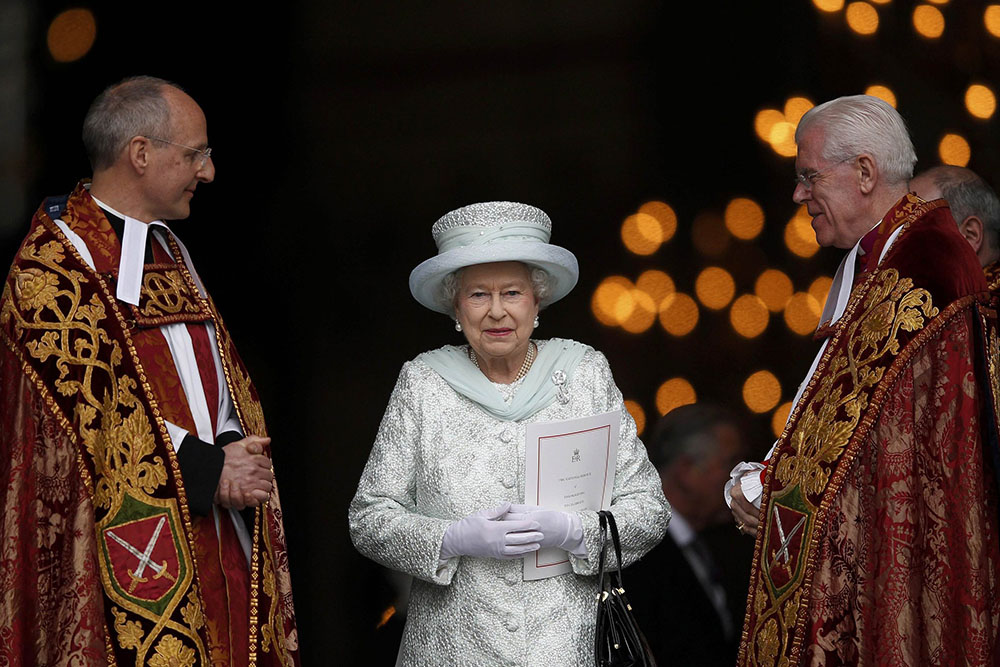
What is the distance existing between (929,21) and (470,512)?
3.50m

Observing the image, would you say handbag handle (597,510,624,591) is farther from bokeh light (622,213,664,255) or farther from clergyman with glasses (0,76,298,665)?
bokeh light (622,213,664,255)

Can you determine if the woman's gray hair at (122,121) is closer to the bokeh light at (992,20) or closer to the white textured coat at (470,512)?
the white textured coat at (470,512)

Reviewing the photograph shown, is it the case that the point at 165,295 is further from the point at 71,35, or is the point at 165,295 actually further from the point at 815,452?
the point at 71,35

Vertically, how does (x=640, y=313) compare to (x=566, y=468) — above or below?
above

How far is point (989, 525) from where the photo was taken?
10.6 ft

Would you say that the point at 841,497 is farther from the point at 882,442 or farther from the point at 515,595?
the point at 515,595

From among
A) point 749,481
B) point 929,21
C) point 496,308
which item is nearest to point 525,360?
point 496,308

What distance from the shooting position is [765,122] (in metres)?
6.04

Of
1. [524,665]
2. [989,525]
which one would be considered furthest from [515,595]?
[989,525]

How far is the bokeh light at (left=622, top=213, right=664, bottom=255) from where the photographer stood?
6102 millimetres

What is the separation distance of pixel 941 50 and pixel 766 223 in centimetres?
105

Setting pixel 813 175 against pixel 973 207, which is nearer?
pixel 813 175

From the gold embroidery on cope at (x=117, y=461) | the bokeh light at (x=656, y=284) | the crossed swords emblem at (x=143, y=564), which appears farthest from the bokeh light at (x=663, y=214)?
the crossed swords emblem at (x=143, y=564)

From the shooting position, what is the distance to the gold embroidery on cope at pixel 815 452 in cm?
329
